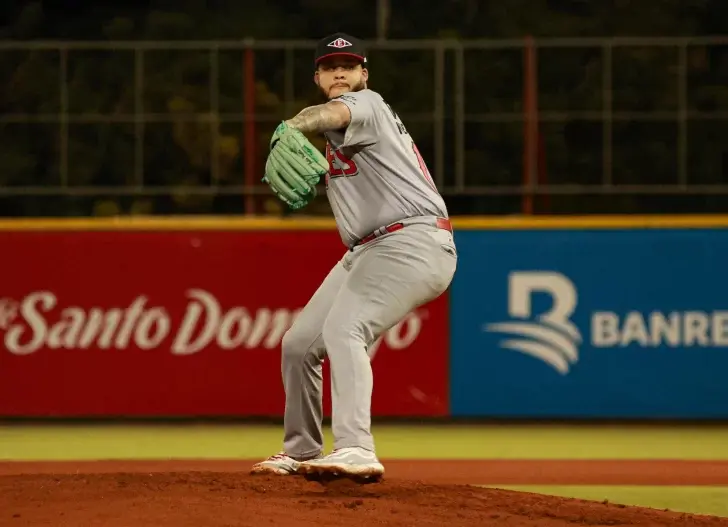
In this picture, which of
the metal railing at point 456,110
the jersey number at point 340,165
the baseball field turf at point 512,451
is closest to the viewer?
the jersey number at point 340,165

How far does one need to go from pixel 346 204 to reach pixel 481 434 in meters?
4.03

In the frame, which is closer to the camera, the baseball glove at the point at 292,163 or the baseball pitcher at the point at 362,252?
the baseball glove at the point at 292,163

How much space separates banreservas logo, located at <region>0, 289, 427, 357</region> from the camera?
32.5 ft

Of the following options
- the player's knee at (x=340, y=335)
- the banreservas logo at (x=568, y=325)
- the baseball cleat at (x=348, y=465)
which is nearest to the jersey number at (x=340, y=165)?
the player's knee at (x=340, y=335)

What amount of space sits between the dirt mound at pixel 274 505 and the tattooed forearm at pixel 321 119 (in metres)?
1.50

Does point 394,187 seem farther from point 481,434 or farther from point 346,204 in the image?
point 481,434

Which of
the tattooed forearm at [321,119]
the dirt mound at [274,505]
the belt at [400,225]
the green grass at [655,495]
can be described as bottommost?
the green grass at [655,495]

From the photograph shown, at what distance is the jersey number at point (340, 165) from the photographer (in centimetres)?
584

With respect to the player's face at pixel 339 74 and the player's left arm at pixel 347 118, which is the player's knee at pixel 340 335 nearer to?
the player's left arm at pixel 347 118

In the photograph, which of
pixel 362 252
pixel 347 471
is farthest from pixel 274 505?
pixel 362 252

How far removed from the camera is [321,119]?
5.32 metres

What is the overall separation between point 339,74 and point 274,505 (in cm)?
187

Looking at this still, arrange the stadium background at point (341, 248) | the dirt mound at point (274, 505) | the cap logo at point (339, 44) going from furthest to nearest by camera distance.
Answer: the stadium background at point (341, 248)
the cap logo at point (339, 44)
the dirt mound at point (274, 505)

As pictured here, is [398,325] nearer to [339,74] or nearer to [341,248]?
[341,248]
